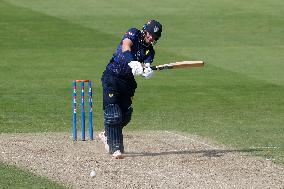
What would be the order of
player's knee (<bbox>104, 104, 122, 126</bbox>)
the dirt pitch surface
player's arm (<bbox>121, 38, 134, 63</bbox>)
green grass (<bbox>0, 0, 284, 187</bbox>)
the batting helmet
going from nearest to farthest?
the dirt pitch surface → player's arm (<bbox>121, 38, 134, 63</bbox>) → the batting helmet → player's knee (<bbox>104, 104, 122, 126</bbox>) → green grass (<bbox>0, 0, 284, 187</bbox>)

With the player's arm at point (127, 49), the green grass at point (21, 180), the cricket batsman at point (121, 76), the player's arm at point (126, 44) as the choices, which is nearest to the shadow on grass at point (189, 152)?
the cricket batsman at point (121, 76)

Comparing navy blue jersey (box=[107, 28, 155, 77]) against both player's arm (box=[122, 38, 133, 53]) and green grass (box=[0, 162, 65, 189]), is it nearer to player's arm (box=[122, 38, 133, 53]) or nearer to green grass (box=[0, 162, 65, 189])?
player's arm (box=[122, 38, 133, 53])

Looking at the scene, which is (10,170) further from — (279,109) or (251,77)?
(251,77)

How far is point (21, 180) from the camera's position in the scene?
13008 millimetres

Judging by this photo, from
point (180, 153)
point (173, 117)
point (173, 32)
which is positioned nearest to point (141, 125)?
point (173, 117)

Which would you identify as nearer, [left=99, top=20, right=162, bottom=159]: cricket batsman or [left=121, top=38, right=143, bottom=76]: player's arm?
[left=121, top=38, right=143, bottom=76]: player's arm

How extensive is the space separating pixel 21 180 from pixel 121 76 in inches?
111

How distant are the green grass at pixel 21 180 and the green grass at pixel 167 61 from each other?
3922 mm

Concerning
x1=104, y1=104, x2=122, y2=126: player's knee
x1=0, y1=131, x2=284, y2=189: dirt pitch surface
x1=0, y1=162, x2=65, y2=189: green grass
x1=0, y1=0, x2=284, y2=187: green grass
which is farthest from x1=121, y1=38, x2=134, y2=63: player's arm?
x1=0, y1=0, x2=284, y2=187: green grass

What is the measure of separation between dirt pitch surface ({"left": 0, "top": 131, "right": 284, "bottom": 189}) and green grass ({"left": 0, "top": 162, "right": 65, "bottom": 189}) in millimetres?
190

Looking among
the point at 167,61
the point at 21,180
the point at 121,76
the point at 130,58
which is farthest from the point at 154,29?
the point at 167,61

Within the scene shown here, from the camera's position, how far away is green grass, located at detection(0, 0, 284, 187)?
19.0 meters

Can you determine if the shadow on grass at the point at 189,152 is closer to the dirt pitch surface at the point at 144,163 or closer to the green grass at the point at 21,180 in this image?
the dirt pitch surface at the point at 144,163

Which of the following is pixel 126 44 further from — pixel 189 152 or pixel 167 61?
pixel 167 61
